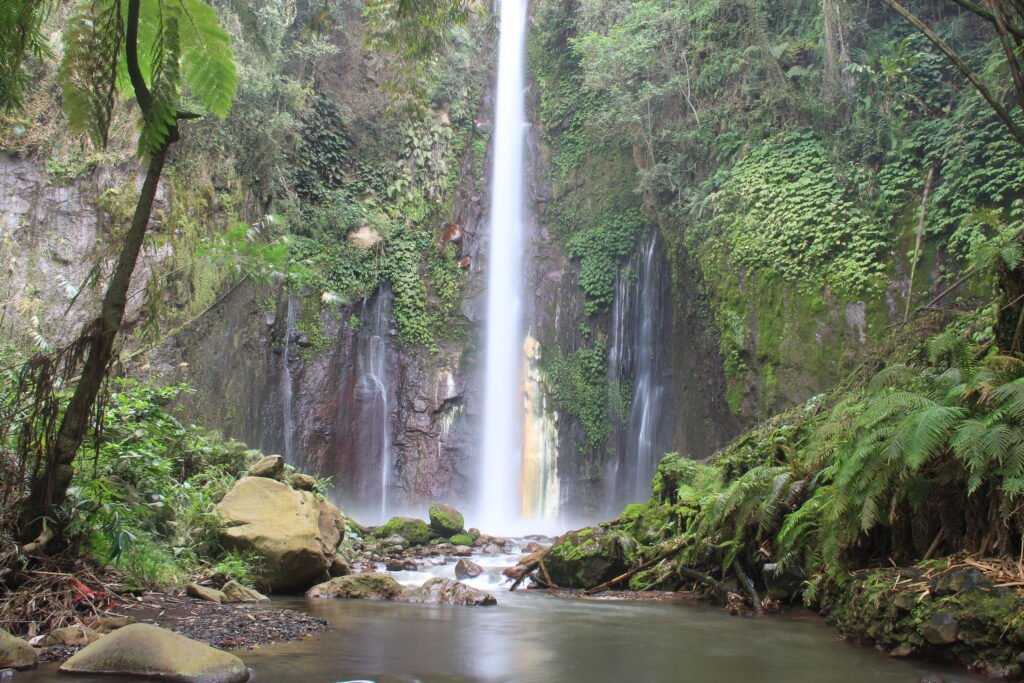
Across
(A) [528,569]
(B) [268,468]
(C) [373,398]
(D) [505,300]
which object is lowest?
(A) [528,569]

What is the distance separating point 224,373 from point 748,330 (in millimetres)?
11531

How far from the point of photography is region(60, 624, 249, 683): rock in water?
3652mm

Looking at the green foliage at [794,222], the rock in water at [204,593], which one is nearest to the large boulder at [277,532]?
the rock in water at [204,593]

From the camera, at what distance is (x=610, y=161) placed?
69.5 ft

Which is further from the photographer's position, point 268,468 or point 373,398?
point 373,398

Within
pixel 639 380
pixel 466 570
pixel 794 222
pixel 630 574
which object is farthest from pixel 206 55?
pixel 639 380

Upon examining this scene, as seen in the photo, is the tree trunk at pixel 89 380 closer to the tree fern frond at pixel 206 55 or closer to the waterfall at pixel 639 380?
the tree fern frond at pixel 206 55

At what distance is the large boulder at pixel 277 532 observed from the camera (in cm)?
779

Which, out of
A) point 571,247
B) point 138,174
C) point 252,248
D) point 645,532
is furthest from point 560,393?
point 252,248

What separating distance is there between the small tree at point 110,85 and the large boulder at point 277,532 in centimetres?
321

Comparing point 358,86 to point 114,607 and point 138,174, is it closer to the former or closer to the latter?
point 138,174

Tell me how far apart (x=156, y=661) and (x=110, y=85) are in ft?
11.2

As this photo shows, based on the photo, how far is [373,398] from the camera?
19.3 metres

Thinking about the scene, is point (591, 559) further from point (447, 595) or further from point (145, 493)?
point (145, 493)
